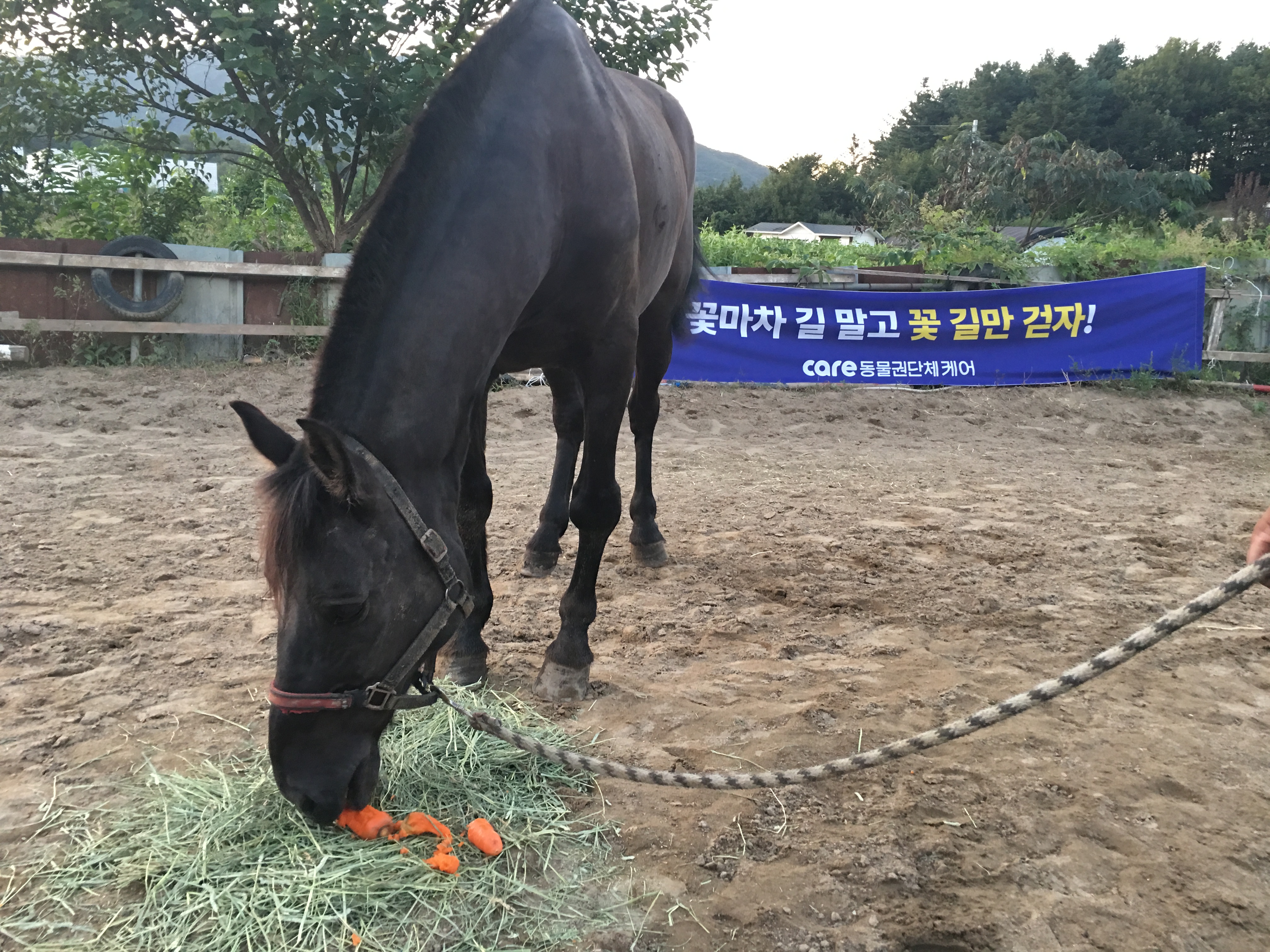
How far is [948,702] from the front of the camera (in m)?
2.68

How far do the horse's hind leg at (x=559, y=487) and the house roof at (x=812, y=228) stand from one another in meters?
48.3

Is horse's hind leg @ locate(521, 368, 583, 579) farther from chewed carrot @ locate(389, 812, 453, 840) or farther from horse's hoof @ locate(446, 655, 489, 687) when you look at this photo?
chewed carrot @ locate(389, 812, 453, 840)

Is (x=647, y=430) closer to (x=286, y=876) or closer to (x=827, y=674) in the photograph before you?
(x=827, y=674)

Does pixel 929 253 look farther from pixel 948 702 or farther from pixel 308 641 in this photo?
pixel 308 641

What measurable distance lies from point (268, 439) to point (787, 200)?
55.4m

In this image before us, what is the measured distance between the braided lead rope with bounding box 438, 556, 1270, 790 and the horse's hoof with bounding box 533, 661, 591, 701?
465 mm

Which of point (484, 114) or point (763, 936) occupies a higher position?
point (484, 114)

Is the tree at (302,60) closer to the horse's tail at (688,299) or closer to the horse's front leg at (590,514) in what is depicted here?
the horse's tail at (688,299)

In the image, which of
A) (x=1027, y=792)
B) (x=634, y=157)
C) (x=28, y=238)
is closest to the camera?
(x=1027, y=792)

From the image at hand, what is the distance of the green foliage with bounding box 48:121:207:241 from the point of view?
32.8 ft

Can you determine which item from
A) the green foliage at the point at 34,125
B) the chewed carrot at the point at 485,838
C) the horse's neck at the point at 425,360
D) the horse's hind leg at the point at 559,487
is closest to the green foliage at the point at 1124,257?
the horse's hind leg at the point at 559,487

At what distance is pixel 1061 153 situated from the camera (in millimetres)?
34031

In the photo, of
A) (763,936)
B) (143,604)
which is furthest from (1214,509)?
(143,604)

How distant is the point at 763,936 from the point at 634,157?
2519mm
